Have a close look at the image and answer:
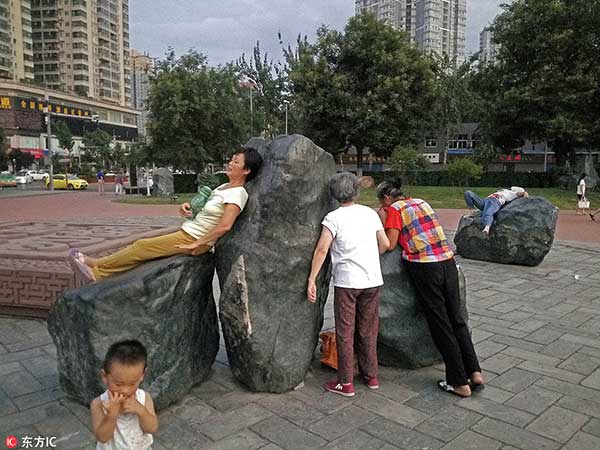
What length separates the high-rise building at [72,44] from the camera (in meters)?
71.2

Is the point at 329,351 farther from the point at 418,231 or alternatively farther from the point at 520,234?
the point at 520,234

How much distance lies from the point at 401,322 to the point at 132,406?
2.48 meters

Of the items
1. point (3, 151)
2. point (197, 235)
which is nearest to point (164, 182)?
point (197, 235)

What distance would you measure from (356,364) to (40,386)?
7.66ft

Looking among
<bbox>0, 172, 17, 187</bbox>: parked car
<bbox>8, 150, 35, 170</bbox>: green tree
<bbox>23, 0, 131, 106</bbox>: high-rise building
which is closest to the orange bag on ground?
<bbox>0, 172, 17, 187</bbox>: parked car

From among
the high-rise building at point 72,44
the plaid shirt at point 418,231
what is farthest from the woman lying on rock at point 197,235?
the high-rise building at point 72,44

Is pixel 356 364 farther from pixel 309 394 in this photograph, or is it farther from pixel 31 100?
pixel 31 100

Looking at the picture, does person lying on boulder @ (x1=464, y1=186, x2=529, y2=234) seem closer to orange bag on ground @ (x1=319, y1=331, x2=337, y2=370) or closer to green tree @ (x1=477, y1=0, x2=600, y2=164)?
orange bag on ground @ (x1=319, y1=331, x2=337, y2=370)

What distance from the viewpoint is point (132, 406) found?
1903 millimetres

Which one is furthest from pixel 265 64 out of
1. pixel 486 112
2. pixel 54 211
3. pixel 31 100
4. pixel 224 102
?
pixel 31 100

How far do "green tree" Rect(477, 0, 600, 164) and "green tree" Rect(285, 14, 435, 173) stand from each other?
4.21 m

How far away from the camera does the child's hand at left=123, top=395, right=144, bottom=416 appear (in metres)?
1.89

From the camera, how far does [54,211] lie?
18.8 m

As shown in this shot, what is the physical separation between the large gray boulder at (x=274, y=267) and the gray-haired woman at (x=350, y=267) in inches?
5.4
